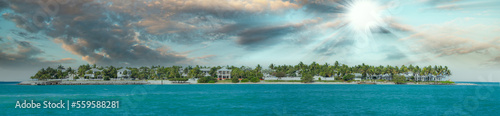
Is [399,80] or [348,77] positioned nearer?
[399,80]

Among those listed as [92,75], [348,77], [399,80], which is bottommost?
[399,80]

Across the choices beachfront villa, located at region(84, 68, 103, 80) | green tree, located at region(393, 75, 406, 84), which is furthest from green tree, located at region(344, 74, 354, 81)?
beachfront villa, located at region(84, 68, 103, 80)

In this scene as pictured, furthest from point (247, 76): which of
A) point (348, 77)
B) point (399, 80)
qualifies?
point (399, 80)

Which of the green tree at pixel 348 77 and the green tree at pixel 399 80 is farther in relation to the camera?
the green tree at pixel 348 77

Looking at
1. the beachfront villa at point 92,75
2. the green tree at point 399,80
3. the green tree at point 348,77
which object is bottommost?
the green tree at point 399,80

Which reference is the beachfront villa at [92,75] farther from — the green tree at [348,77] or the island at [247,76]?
the green tree at [348,77]

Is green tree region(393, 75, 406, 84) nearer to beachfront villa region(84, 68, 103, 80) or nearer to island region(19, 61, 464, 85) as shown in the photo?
island region(19, 61, 464, 85)

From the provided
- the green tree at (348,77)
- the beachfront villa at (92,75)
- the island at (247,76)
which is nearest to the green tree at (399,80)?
the island at (247,76)

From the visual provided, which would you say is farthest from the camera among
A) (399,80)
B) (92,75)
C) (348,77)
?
(92,75)

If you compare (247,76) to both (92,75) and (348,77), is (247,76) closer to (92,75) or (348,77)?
(348,77)

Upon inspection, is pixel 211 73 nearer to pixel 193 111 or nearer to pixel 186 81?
pixel 186 81

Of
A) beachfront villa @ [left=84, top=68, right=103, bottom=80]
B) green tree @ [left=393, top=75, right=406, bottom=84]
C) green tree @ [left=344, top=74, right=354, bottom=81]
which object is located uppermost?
beachfront villa @ [left=84, top=68, right=103, bottom=80]

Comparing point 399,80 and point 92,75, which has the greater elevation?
point 92,75

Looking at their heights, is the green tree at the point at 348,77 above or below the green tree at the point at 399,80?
above
